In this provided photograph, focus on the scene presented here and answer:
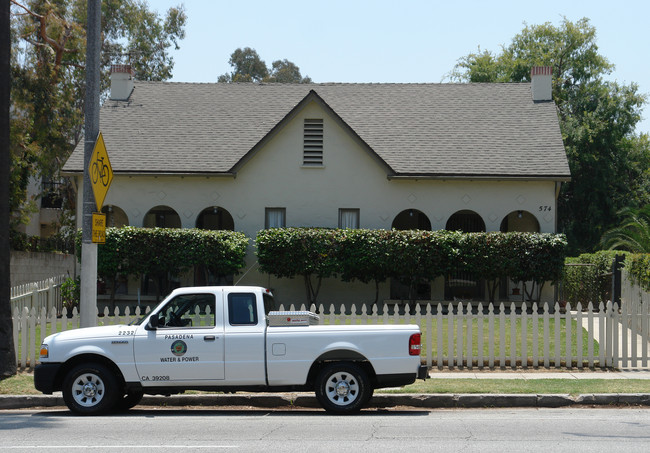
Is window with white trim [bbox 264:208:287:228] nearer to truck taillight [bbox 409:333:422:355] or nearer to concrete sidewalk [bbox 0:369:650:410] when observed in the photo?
concrete sidewalk [bbox 0:369:650:410]

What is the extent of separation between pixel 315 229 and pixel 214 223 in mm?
4786

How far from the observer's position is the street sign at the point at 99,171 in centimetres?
1328

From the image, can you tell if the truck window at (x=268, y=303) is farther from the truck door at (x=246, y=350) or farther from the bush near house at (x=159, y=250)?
the bush near house at (x=159, y=250)

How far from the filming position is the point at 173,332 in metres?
11.4

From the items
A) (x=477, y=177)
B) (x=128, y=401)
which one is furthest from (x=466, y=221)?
(x=128, y=401)

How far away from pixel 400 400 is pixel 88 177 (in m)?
6.09

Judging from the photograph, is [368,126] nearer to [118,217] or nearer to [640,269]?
[118,217]

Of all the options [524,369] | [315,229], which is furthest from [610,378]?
[315,229]

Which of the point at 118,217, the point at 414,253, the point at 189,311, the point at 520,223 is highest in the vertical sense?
the point at 118,217

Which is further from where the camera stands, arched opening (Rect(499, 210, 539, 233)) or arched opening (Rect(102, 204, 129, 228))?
arched opening (Rect(102, 204, 129, 228))

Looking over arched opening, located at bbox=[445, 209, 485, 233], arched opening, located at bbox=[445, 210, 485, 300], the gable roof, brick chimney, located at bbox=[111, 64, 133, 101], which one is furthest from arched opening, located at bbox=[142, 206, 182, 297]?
arched opening, located at bbox=[445, 209, 485, 233]

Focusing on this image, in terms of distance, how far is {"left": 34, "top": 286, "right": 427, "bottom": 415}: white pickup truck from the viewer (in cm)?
1122

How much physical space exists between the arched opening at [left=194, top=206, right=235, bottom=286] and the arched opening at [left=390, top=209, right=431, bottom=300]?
5202 millimetres

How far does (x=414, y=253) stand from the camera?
22.9 m
